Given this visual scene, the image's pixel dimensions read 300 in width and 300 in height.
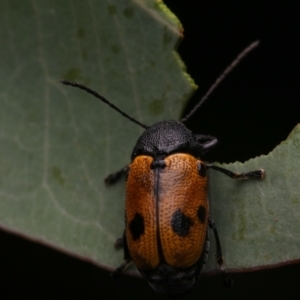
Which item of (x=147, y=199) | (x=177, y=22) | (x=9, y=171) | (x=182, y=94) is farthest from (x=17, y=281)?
(x=177, y=22)

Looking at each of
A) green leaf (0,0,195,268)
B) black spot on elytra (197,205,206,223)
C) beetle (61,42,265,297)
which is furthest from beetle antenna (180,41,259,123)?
black spot on elytra (197,205,206,223)

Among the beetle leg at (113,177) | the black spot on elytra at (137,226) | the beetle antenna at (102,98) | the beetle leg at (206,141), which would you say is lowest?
the beetle leg at (113,177)

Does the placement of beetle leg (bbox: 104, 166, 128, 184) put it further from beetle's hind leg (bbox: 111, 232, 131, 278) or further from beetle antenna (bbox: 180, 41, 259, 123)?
beetle antenna (bbox: 180, 41, 259, 123)

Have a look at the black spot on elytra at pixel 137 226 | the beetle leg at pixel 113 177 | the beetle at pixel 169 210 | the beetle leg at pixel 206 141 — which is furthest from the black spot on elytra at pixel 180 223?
the beetle leg at pixel 113 177

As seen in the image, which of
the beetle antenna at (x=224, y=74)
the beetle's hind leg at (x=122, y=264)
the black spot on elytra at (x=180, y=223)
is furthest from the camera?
the beetle's hind leg at (x=122, y=264)

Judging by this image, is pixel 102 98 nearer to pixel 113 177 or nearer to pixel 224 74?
pixel 113 177

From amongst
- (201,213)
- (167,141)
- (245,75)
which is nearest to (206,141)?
(167,141)

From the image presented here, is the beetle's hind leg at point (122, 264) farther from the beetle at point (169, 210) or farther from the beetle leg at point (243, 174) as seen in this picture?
the beetle leg at point (243, 174)
